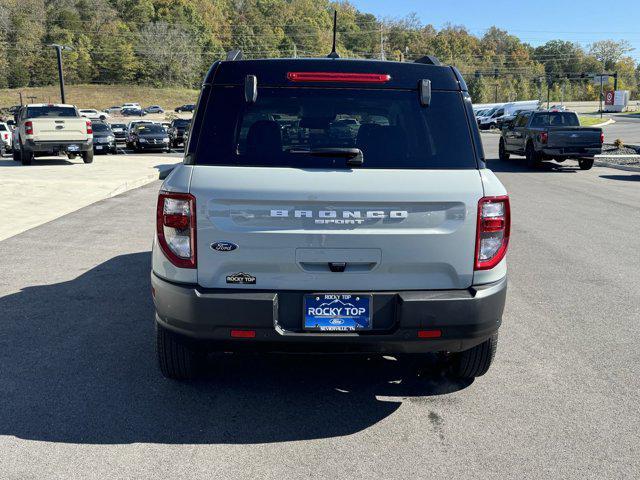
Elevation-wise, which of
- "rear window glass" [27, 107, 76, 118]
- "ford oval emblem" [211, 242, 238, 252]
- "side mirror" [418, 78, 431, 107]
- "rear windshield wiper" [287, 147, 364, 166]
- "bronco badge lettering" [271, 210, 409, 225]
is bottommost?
"rear window glass" [27, 107, 76, 118]

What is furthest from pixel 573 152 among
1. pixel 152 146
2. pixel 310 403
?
pixel 310 403

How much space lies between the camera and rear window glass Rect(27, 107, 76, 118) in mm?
24192

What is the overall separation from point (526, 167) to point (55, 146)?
16173 millimetres

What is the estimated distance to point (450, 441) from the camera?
3.83 meters

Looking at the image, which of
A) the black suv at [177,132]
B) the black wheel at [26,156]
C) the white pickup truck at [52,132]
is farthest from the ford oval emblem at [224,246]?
the black suv at [177,132]

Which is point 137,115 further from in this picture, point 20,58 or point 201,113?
point 201,113

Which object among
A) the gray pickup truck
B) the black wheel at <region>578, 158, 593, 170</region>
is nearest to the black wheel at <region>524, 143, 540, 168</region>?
the gray pickup truck

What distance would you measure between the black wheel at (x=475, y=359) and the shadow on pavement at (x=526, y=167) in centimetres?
1901

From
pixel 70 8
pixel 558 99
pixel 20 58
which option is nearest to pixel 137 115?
pixel 20 58

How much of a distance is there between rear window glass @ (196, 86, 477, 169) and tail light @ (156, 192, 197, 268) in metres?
0.28

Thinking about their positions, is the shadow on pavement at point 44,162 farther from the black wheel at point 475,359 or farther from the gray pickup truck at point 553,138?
the black wheel at point 475,359

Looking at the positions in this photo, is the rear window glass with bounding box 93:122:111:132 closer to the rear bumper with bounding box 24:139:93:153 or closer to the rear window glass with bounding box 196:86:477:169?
the rear bumper with bounding box 24:139:93:153

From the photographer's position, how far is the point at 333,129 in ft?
13.9

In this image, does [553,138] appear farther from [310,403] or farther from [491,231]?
[310,403]
